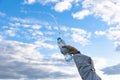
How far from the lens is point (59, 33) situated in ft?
237

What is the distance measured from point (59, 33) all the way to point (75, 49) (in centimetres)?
297

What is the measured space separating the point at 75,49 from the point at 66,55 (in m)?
0.56

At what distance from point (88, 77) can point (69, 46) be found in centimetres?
178

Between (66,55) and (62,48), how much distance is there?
0.41 metres

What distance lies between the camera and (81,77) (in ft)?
228

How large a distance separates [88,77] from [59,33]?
156 inches

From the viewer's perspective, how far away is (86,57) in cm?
6981

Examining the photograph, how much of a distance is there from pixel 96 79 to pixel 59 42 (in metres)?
3.57

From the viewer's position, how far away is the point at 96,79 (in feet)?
227

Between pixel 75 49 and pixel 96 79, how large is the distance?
1802 millimetres

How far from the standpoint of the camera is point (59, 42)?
235ft

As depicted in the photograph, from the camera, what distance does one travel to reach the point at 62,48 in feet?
229
